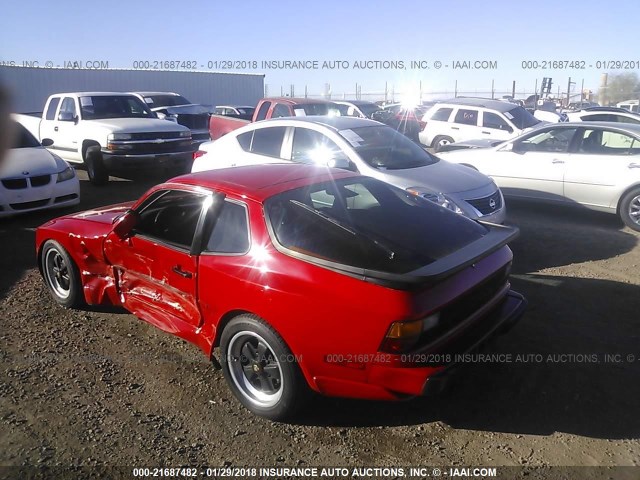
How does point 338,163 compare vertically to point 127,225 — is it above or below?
above

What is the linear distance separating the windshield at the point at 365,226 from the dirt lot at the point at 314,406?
0.77 meters

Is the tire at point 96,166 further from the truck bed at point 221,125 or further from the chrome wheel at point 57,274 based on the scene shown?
the chrome wheel at point 57,274

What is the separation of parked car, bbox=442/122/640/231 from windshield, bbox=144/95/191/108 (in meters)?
11.6

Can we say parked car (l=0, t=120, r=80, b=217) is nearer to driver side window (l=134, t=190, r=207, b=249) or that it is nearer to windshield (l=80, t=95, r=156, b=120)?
windshield (l=80, t=95, r=156, b=120)

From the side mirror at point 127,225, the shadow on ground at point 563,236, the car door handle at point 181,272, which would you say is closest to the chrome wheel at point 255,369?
the car door handle at point 181,272

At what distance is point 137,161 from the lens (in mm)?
10211

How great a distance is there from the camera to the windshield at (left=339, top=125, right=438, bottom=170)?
6473mm

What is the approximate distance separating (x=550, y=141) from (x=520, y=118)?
5958 mm

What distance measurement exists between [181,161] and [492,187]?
6.68 metres

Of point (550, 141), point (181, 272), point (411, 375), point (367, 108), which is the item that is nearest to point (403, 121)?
point (367, 108)

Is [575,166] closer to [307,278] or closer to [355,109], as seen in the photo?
[307,278]

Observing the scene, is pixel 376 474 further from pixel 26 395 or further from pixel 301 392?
pixel 26 395

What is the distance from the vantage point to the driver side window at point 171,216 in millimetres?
3815

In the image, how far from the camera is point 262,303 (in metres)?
3.07
